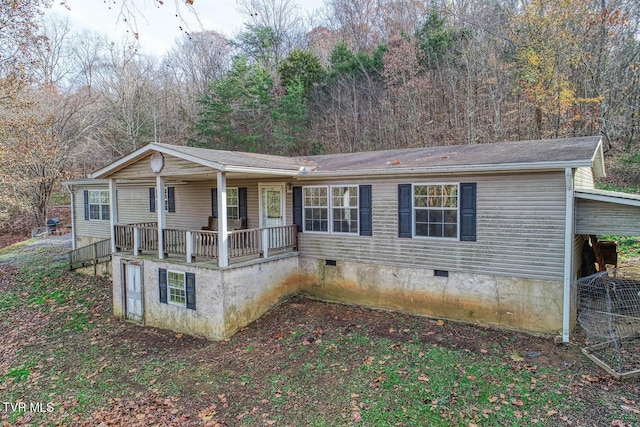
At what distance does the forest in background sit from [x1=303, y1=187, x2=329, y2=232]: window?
7.99m

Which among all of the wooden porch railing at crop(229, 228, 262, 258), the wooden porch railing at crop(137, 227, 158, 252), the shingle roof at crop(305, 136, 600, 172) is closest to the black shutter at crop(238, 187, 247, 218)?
the wooden porch railing at crop(229, 228, 262, 258)

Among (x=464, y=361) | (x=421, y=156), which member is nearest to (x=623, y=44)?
(x=421, y=156)

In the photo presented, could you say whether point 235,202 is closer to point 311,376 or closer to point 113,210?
point 113,210

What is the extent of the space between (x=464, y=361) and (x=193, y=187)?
10285 millimetres

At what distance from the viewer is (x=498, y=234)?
8.30 meters

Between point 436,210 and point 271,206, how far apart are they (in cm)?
513

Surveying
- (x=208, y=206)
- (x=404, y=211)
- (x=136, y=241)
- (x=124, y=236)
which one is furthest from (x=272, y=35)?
(x=404, y=211)

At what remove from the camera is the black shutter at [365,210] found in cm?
988

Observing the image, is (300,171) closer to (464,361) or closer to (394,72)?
(464,361)

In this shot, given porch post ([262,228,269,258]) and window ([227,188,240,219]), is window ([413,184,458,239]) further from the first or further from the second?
window ([227,188,240,219])

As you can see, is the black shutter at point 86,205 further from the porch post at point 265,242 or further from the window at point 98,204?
the porch post at point 265,242

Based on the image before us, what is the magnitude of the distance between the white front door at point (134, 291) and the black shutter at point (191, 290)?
2.03 metres

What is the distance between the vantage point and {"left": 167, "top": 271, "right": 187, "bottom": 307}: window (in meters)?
9.62

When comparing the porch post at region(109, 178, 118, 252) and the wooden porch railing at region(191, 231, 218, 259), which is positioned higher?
the porch post at region(109, 178, 118, 252)
